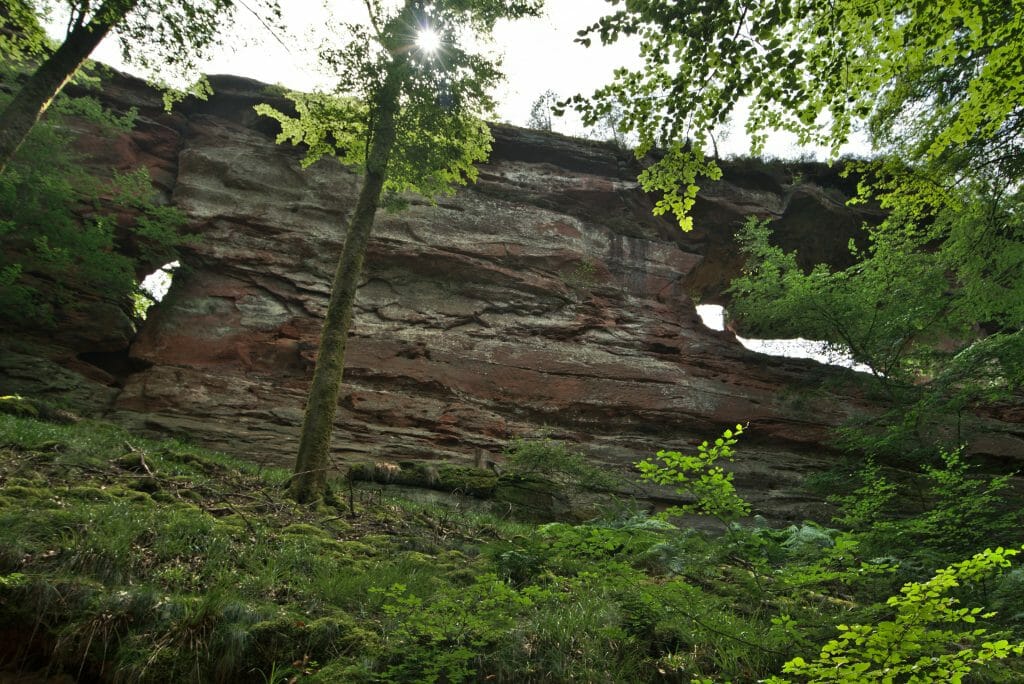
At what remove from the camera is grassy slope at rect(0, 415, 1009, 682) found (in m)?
3.96

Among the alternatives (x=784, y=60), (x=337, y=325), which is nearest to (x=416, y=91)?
(x=337, y=325)

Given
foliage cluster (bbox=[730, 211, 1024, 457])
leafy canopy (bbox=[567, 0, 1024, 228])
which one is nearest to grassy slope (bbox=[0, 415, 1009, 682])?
leafy canopy (bbox=[567, 0, 1024, 228])

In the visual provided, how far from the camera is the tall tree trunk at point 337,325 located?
880cm

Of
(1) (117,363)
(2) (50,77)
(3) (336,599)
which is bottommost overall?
(3) (336,599)

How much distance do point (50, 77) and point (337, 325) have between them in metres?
5.17

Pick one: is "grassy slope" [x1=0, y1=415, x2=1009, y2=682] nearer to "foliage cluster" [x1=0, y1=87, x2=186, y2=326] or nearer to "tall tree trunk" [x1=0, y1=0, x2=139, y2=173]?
"tall tree trunk" [x1=0, y1=0, x2=139, y2=173]

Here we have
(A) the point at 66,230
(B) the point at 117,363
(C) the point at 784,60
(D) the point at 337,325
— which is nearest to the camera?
(C) the point at 784,60

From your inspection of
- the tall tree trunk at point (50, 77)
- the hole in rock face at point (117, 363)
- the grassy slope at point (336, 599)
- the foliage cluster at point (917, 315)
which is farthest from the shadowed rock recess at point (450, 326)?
the grassy slope at point (336, 599)

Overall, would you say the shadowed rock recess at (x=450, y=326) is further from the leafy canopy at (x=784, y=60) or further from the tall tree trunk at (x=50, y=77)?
the leafy canopy at (x=784, y=60)

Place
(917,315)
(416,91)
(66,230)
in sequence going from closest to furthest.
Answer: (416,91), (917,315), (66,230)

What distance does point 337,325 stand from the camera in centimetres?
952

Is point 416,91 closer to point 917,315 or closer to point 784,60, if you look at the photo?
point 784,60

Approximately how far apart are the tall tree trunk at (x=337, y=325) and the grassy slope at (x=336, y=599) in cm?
153

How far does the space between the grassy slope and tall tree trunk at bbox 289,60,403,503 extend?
1.53 metres
